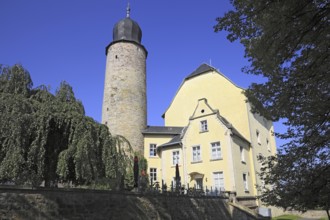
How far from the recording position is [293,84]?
21.5 feet

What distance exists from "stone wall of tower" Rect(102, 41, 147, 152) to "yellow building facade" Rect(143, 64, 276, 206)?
5.23ft

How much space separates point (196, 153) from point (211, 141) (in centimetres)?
180

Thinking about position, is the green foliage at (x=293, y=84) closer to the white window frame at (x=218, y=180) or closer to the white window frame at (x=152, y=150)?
the white window frame at (x=218, y=180)

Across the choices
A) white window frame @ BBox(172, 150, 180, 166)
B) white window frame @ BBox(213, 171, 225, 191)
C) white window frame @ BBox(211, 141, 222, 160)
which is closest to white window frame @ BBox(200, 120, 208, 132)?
white window frame @ BBox(211, 141, 222, 160)

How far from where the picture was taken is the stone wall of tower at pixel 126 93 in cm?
2814

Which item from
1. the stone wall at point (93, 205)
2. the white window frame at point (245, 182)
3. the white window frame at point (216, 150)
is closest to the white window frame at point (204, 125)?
the white window frame at point (216, 150)

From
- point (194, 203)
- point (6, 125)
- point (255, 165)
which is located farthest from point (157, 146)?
point (6, 125)

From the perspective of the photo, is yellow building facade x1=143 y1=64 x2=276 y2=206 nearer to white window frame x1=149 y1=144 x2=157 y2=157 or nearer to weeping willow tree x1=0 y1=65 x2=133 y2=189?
Answer: white window frame x1=149 y1=144 x2=157 y2=157

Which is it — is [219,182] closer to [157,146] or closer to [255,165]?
[255,165]

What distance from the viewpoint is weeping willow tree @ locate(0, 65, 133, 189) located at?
9.13 meters

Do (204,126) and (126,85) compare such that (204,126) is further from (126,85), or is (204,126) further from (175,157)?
(126,85)

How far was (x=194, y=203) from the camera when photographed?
16.5m

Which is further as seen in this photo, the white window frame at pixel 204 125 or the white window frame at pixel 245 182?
the white window frame at pixel 204 125

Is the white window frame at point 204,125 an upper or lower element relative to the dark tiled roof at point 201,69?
lower
